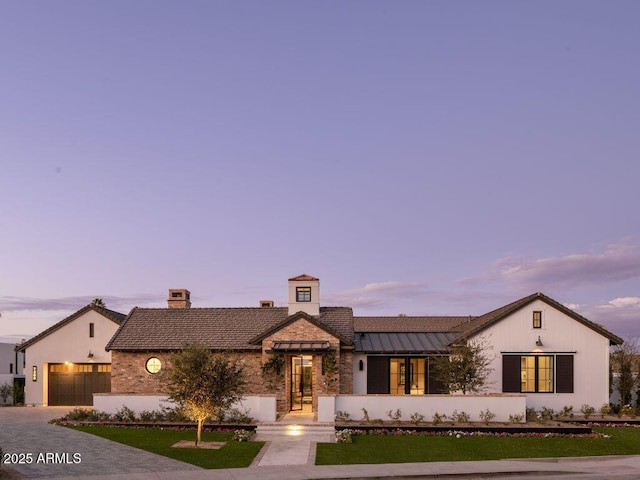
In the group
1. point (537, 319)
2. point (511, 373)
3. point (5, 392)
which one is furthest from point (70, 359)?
point (537, 319)

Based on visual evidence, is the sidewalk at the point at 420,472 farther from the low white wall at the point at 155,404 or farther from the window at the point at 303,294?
the window at the point at 303,294

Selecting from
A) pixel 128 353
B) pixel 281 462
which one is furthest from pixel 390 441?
pixel 128 353

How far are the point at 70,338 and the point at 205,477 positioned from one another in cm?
2151

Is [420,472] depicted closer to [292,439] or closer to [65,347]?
[292,439]

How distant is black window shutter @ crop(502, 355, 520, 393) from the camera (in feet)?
89.5

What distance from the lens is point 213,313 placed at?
31.3 m

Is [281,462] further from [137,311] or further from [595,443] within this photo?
[137,311]

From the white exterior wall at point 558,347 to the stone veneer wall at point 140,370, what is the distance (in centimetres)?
1118

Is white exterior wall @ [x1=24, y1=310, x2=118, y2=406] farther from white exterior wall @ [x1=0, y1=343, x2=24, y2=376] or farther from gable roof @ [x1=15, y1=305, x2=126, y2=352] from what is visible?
white exterior wall @ [x1=0, y1=343, x2=24, y2=376]

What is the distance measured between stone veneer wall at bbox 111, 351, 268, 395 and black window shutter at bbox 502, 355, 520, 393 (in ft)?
37.7

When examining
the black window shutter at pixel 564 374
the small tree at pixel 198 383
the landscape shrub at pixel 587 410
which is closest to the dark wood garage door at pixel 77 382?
the small tree at pixel 198 383

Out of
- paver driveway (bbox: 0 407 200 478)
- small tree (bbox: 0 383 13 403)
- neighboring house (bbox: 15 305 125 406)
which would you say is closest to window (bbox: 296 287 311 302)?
neighboring house (bbox: 15 305 125 406)

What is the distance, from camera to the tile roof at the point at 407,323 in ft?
→ 119

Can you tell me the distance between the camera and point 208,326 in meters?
30.0
